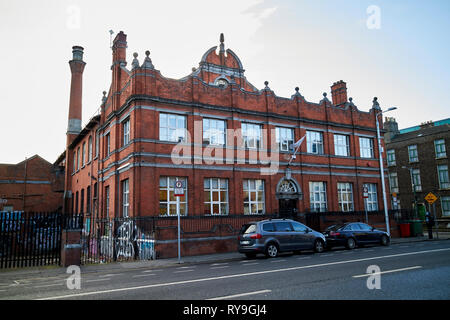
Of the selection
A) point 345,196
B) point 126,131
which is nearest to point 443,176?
point 345,196

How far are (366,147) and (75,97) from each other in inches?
1114

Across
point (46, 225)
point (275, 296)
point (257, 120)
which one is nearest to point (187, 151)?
point (257, 120)

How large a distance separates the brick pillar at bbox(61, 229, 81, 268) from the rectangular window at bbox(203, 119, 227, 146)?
926 centimetres

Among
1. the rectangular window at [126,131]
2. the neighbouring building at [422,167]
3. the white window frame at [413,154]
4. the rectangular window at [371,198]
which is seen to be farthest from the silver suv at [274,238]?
the white window frame at [413,154]

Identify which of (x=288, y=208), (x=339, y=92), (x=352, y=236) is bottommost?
(x=352, y=236)

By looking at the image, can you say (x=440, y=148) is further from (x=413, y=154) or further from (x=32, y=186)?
(x=32, y=186)

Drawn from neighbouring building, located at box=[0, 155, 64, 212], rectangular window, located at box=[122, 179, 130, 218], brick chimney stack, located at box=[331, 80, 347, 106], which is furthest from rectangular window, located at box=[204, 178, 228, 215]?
neighbouring building, located at box=[0, 155, 64, 212]

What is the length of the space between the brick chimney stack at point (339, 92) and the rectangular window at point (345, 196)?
7.79 metres

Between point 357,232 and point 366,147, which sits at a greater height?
point 366,147

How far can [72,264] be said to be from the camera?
14.1 metres

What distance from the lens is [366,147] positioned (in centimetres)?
2873

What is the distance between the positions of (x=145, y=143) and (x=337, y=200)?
1463cm

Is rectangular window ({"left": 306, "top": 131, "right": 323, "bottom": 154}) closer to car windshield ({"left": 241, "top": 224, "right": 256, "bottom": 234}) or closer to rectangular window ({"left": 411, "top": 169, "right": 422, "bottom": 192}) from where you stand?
car windshield ({"left": 241, "top": 224, "right": 256, "bottom": 234})
